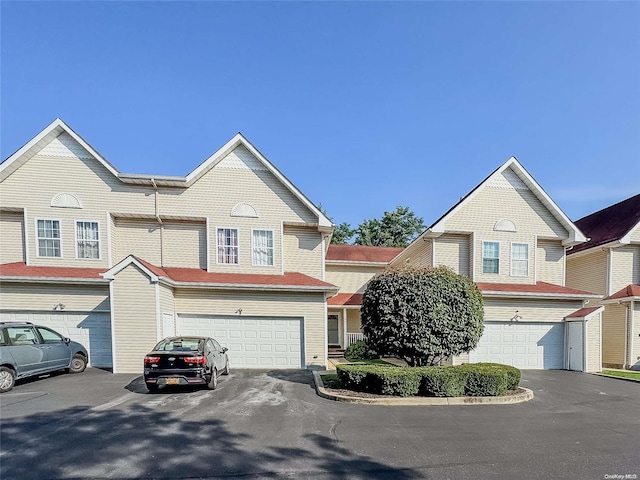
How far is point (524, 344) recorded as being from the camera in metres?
14.5

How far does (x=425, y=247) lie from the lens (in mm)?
16938

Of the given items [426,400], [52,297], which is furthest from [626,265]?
[52,297]

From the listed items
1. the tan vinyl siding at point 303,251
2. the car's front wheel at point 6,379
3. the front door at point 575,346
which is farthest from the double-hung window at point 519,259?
the car's front wheel at point 6,379

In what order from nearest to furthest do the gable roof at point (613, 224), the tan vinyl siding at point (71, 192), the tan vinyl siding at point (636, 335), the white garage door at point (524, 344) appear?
the tan vinyl siding at point (71, 192) → the white garage door at point (524, 344) → the tan vinyl siding at point (636, 335) → the gable roof at point (613, 224)

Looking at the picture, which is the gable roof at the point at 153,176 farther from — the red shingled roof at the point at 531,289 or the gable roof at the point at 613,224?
the gable roof at the point at 613,224

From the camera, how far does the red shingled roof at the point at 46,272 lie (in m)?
12.3

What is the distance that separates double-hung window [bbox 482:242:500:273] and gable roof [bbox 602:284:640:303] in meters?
5.51

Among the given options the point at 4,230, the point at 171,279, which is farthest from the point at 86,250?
the point at 171,279

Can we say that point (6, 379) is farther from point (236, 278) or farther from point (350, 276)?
point (350, 276)

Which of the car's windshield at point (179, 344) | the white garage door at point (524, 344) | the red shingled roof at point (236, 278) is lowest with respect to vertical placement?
the white garage door at point (524, 344)

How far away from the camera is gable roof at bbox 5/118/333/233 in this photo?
13430 mm

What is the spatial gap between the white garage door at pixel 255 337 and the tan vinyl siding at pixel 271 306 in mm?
292

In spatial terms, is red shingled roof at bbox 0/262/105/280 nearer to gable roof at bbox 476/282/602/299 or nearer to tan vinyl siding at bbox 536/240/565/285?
gable roof at bbox 476/282/602/299

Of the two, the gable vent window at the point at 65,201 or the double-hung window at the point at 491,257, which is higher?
the gable vent window at the point at 65,201
